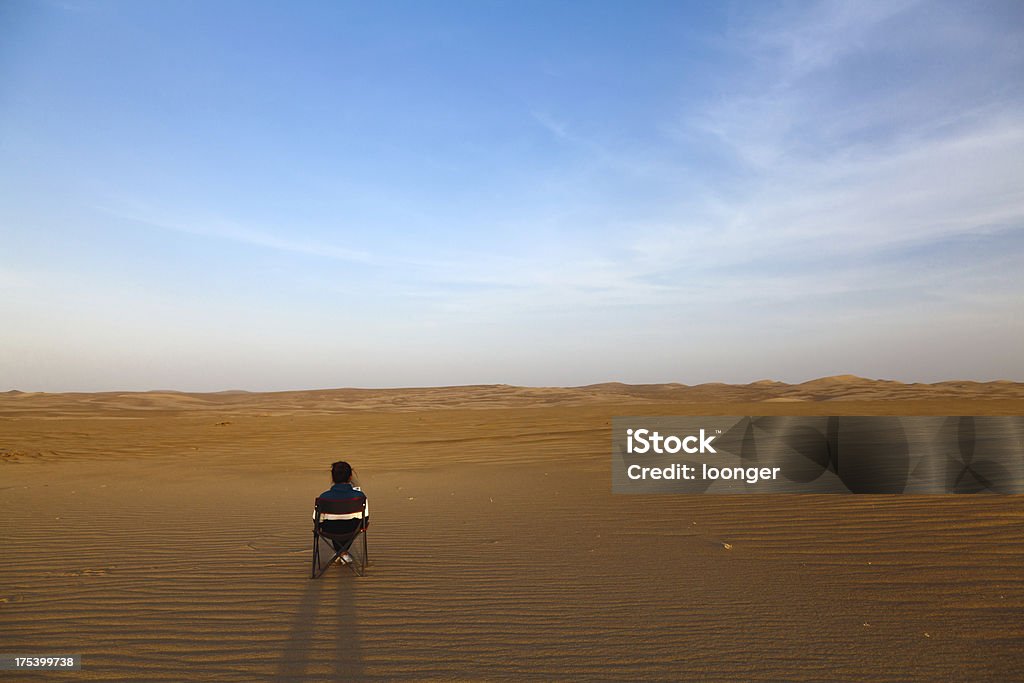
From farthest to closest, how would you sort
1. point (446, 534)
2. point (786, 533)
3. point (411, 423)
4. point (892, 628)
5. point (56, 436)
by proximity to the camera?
1. point (411, 423)
2. point (56, 436)
3. point (446, 534)
4. point (786, 533)
5. point (892, 628)

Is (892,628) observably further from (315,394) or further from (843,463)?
(315,394)

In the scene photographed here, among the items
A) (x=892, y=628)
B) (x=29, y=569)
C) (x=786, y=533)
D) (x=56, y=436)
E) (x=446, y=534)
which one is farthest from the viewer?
(x=56, y=436)

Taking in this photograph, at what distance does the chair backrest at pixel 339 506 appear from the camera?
19.4 feet

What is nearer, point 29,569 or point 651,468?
point 29,569

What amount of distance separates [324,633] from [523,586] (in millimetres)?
1712

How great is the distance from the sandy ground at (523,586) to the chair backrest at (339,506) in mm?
594

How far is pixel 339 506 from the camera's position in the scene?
5934 millimetres

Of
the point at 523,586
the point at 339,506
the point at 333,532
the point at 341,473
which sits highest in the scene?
the point at 341,473

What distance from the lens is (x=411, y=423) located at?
2405cm

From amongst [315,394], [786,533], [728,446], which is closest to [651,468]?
[728,446]

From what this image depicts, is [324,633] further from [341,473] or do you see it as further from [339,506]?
[341,473]

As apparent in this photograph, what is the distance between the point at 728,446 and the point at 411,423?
1242 cm

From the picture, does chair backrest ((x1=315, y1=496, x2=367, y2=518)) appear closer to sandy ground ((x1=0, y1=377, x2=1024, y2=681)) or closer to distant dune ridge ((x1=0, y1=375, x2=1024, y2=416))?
sandy ground ((x1=0, y1=377, x2=1024, y2=681))

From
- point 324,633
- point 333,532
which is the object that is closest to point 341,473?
point 333,532
